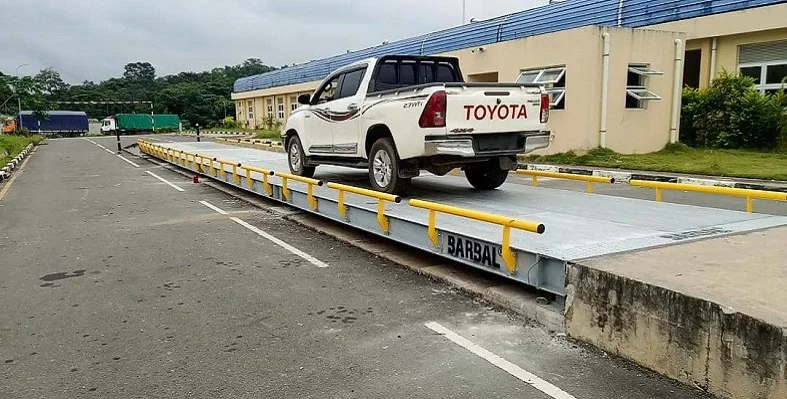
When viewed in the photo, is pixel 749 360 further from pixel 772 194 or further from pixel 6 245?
pixel 6 245

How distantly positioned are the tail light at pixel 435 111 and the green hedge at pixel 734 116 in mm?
15424

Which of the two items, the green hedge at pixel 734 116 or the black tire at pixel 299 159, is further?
the green hedge at pixel 734 116

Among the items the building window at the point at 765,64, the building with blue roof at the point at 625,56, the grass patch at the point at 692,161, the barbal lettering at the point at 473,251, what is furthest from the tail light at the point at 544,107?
the building window at the point at 765,64

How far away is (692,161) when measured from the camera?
16.4 m

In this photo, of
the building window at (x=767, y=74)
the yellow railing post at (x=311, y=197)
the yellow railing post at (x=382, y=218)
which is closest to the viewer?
the yellow railing post at (x=382, y=218)

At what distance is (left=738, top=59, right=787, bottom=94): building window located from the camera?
1973 cm

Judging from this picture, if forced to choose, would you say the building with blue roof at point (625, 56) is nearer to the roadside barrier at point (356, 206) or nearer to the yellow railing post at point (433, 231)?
the roadside barrier at point (356, 206)

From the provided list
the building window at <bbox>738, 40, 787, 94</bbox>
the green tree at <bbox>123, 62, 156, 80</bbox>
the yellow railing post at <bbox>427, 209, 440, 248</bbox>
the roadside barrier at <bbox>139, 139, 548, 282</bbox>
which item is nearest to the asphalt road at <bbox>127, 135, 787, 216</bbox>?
the roadside barrier at <bbox>139, 139, 548, 282</bbox>

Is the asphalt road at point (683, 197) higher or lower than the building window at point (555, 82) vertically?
lower

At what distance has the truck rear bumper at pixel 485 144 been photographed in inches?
276

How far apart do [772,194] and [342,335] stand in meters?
4.39

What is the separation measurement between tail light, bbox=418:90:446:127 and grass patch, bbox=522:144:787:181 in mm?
9433

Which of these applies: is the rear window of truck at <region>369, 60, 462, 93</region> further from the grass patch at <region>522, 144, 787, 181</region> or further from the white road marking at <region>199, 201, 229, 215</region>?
the grass patch at <region>522, 144, 787, 181</region>

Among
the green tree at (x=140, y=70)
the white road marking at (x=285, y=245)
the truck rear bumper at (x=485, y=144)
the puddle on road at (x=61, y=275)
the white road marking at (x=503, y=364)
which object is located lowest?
the puddle on road at (x=61, y=275)
